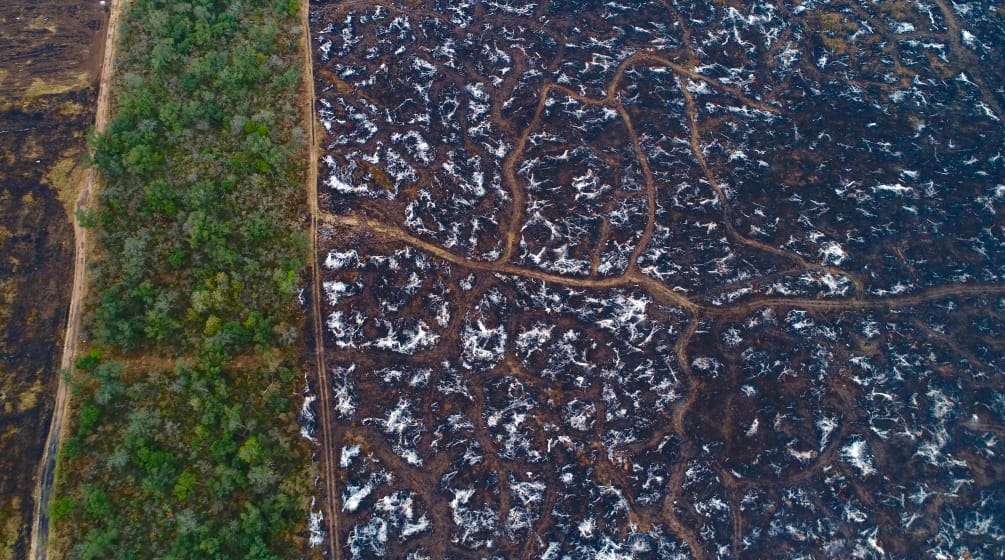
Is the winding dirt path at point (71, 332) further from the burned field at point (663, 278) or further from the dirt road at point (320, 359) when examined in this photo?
the burned field at point (663, 278)

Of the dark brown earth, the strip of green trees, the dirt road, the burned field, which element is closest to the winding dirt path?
the dark brown earth

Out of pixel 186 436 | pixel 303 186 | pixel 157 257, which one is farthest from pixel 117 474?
pixel 303 186

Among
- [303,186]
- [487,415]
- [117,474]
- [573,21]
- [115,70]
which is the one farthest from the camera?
[573,21]

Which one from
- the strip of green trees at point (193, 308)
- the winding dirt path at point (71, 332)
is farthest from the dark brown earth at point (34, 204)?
the strip of green trees at point (193, 308)

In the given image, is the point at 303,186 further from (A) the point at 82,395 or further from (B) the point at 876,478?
(B) the point at 876,478

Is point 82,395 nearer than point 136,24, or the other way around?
point 82,395

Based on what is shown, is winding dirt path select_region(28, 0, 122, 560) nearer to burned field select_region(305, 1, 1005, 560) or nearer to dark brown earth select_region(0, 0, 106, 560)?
dark brown earth select_region(0, 0, 106, 560)

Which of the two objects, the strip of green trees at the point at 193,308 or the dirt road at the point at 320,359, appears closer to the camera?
the strip of green trees at the point at 193,308
